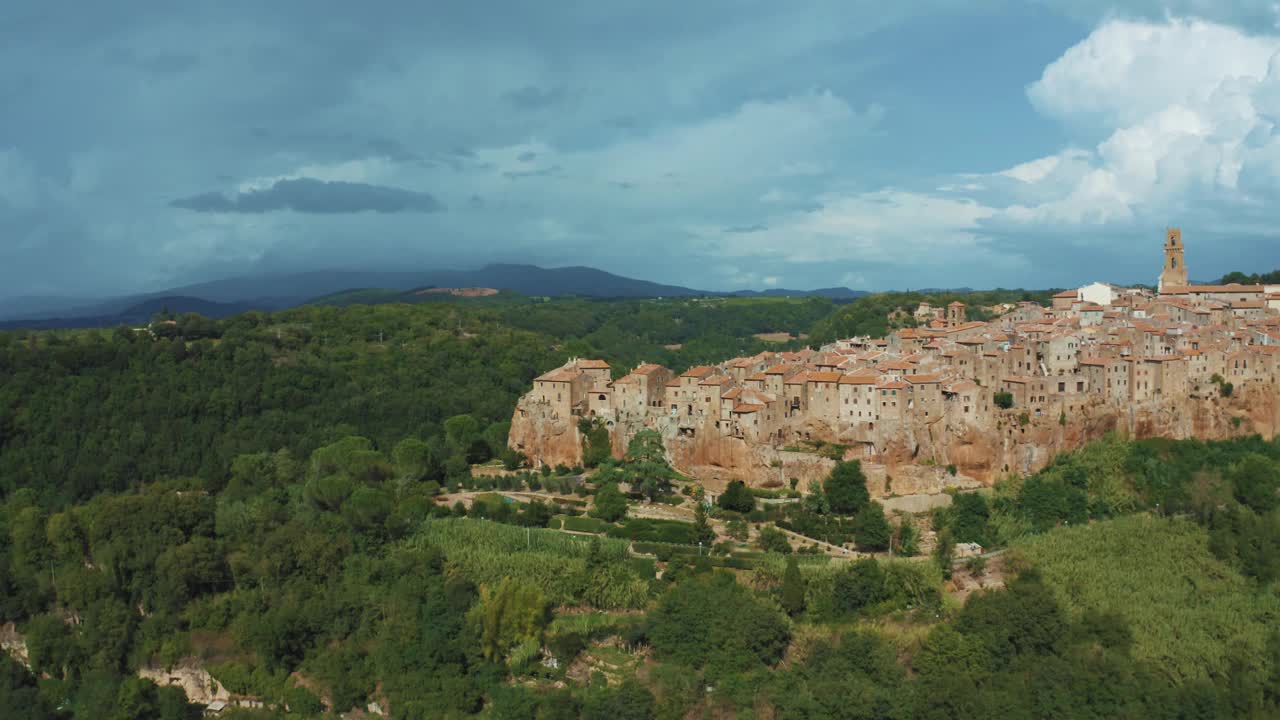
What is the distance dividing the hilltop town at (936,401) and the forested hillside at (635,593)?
51.0 inches

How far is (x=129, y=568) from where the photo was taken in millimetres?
41250

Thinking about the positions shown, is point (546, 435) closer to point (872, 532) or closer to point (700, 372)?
point (700, 372)

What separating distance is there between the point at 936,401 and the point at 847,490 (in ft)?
18.7

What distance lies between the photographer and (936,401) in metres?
41.8

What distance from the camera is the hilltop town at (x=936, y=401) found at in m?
41.5

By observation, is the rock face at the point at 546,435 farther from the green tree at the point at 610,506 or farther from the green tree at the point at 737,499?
the green tree at the point at 737,499

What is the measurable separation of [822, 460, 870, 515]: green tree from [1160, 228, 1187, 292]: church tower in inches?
1298

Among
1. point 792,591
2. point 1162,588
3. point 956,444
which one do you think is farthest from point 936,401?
point 792,591

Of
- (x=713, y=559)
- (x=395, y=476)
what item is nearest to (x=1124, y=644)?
(x=713, y=559)

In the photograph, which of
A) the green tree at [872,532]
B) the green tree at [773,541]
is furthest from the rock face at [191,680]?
the green tree at [872,532]

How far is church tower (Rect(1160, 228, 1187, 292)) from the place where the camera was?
62.4 meters

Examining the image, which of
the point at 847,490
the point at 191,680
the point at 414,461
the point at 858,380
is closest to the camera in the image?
the point at 191,680

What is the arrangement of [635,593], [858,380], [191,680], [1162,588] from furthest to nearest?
[858,380]
[191,680]
[635,593]
[1162,588]

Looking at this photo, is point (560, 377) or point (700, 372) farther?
point (560, 377)
